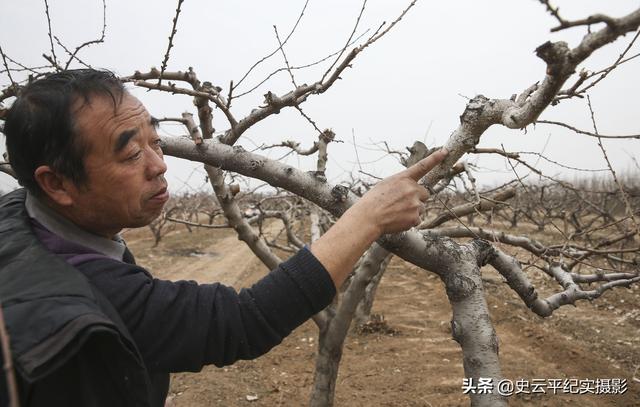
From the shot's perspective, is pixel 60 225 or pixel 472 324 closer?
pixel 60 225

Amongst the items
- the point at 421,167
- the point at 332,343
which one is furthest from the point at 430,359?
the point at 421,167

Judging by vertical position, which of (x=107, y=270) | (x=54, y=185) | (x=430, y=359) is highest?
(x=54, y=185)

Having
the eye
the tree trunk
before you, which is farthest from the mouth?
the tree trunk

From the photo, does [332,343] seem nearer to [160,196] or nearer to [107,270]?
[160,196]

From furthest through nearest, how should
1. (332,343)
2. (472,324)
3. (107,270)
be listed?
(332,343) < (472,324) < (107,270)

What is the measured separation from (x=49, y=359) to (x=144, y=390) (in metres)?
0.24

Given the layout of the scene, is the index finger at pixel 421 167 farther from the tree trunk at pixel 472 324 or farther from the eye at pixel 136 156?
the eye at pixel 136 156

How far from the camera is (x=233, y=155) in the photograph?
1872 millimetres

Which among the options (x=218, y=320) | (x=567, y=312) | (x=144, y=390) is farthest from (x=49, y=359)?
(x=567, y=312)

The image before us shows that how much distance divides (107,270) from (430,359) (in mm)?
4734

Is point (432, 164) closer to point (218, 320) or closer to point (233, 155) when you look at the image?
point (218, 320)

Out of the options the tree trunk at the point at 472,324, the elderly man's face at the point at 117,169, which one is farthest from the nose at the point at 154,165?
the tree trunk at the point at 472,324

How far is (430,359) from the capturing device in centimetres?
507

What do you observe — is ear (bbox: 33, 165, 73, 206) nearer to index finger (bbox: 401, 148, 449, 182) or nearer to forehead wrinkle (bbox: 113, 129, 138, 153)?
forehead wrinkle (bbox: 113, 129, 138, 153)
